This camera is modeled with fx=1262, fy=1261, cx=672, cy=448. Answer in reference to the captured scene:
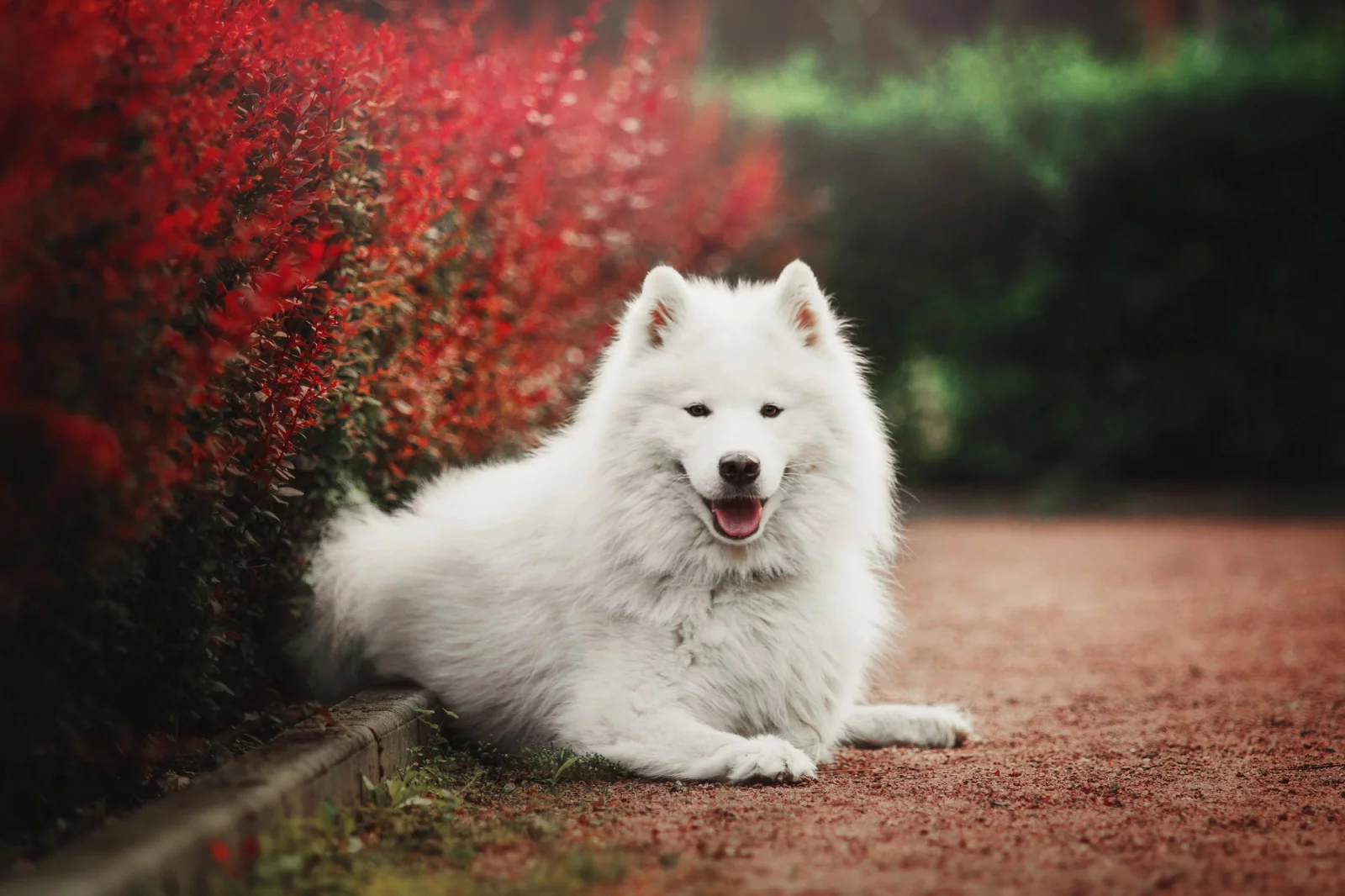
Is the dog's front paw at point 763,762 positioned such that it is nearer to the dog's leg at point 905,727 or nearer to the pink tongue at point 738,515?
the pink tongue at point 738,515

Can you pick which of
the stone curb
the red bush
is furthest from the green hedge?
the stone curb

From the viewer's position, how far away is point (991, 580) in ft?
31.2

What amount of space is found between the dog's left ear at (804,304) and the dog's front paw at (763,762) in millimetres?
1446

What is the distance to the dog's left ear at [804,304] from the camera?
14.7 ft

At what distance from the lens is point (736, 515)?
4.24m

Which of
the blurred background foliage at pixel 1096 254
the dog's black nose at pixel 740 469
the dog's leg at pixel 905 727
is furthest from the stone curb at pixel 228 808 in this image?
the blurred background foliage at pixel 1096 254

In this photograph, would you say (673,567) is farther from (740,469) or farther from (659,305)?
(659,305)

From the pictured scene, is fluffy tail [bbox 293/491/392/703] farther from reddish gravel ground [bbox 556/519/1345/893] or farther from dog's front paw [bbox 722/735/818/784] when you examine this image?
dog's front paw [bbox 722/735/818/784]

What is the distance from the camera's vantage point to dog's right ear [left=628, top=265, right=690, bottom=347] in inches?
175

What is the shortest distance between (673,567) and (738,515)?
0.97ft

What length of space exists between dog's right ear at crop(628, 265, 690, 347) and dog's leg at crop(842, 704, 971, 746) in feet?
5.42

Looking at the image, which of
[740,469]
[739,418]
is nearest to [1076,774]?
[740,469]

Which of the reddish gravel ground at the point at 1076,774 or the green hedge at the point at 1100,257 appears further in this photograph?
the green hedge at the point at 1100,257

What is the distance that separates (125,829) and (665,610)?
1.97 meters
